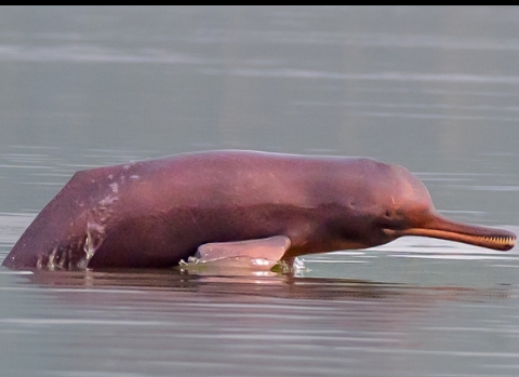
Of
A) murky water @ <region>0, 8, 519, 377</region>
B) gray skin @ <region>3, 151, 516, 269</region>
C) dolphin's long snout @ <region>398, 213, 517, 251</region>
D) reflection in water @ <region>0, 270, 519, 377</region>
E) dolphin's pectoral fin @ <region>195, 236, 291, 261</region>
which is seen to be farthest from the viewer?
dolphin's long snout @ <region>398, 213, 517, 251</region>

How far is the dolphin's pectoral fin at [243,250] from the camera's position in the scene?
16.1 m

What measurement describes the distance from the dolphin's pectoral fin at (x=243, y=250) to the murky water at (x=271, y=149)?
0.19 meters

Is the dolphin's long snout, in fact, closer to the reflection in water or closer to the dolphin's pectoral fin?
the reflection in water

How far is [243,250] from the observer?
1617cm

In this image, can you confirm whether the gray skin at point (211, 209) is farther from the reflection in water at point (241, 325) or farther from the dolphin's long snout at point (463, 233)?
the reflection in water at point (241, 325)

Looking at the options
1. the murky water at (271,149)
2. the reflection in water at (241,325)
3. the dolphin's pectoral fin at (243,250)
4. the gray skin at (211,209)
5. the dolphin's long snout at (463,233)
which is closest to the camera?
the reflection in water at (241,325)

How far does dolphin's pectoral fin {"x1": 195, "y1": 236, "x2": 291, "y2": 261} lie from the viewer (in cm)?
1606

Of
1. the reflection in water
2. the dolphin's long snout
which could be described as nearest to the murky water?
the reflection in water

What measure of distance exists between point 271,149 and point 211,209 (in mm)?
11264

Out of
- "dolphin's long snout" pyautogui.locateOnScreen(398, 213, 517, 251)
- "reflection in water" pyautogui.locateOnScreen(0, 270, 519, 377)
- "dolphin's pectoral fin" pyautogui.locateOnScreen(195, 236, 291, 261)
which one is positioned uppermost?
"dolphin's long snout" pyautogui.locateOnScreen(398, 213, 517, 251)

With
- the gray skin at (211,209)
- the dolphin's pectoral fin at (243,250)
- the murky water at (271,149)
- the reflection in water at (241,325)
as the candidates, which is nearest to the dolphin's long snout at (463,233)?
the gray skin at (211,209)

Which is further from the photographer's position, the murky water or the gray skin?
the gray skin

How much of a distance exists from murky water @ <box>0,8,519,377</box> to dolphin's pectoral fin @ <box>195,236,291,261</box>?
0.19 meters

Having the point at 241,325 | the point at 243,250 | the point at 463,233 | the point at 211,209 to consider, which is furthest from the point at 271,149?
the point at 241,325
